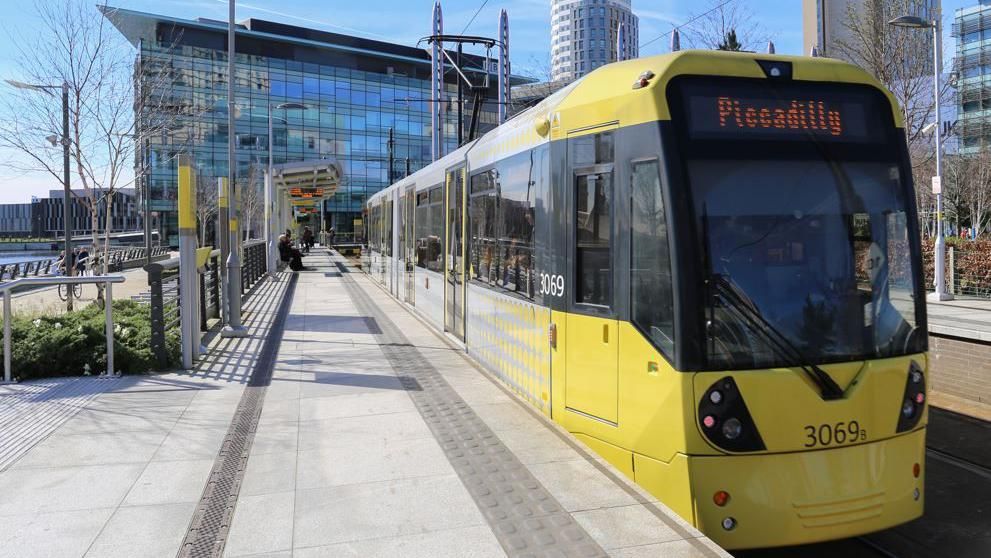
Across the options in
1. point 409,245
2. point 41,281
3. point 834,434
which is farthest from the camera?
point 409,245

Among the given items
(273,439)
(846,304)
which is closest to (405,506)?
(273,439)

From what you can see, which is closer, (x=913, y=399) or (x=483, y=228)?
(x=913, y=399)

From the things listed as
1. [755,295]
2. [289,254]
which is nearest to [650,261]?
[755,295]

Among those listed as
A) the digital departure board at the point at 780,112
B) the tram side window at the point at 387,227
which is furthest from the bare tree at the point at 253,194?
the digital departure board at the point at 780,112

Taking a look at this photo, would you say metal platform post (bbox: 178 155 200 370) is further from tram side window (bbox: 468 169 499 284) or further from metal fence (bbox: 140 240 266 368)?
tram side window (bbox: 468 169 499 284)

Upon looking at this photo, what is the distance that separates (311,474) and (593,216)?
2.72 m

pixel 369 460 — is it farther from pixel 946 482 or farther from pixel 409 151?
pixel 409 151

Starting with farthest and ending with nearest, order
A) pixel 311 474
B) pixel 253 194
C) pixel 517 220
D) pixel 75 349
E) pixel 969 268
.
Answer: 1. pixel 253 194
2. pixel 969 268
3. pixel 75 349
4. pixel 517 220
5. pixel 311 474

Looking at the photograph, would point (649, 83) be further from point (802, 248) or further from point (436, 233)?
point (436, 233)

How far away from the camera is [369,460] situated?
5.78 meters

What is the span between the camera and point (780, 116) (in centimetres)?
478

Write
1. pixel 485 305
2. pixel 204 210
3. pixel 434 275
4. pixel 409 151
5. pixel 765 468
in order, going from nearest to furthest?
1. pixel 765 468
2. pixel 485 305
3. pixel 434 275
4. pixel 204 210
5. pixel 409 151

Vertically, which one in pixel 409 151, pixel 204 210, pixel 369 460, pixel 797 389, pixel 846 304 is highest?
pixel 409 151

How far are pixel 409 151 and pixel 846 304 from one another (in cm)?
7584
